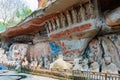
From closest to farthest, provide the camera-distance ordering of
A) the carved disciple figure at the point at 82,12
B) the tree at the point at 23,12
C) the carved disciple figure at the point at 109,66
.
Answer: the carved disciple figure at the point at 109,66 → the carved disciple figure at the point at 82,12 → the tree at the point at 23,12

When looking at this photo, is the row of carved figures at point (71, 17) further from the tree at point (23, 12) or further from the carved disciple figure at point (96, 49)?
the tree at point (23, 12)

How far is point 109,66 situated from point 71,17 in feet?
6.40

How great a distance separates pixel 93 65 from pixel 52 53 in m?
2.37

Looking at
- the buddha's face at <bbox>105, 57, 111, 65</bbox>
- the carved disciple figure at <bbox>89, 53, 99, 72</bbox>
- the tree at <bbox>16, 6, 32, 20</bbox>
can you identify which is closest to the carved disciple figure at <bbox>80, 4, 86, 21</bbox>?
the carved disciple figure at <bbox>89, 53, 99, 72</bbox>

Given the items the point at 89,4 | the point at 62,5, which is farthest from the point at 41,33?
the point at 89,4

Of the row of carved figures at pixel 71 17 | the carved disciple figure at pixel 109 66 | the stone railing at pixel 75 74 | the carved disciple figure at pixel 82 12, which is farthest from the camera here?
the carved disciple figure at pixel 82 12

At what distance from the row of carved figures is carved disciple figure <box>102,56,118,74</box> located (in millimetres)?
1222

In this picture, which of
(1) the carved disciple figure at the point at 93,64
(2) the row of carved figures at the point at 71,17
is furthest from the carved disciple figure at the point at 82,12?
(1) the carved disciple figure at the point at 93,64

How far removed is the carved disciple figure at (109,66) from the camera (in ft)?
15.5

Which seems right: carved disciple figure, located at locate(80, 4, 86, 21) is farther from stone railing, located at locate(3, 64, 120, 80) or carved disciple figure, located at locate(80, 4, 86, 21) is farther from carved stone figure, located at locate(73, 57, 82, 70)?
stone railing, located at locate(3, 64, 120, 80)

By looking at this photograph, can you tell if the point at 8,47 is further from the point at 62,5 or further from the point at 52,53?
the point at 62,5

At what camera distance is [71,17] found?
19.4 ft

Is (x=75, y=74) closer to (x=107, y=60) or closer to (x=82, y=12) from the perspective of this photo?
(x=107, y=60)

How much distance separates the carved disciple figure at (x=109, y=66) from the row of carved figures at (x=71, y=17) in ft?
4.01
